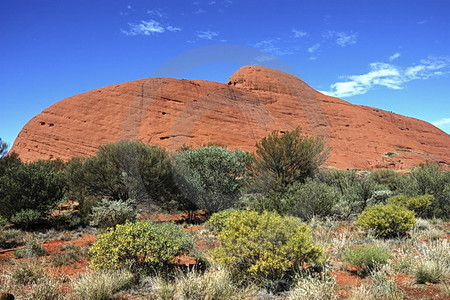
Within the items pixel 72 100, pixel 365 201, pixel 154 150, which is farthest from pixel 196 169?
pixel 72 100

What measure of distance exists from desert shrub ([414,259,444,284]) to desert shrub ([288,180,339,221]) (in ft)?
23.9

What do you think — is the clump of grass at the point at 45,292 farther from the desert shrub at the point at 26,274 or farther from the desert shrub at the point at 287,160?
the desert shrub at the point at 287,160

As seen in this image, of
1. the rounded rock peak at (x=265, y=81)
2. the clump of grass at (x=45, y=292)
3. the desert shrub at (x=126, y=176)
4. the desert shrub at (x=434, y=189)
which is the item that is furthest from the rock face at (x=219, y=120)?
the clump of grass at (x=45, y=292)

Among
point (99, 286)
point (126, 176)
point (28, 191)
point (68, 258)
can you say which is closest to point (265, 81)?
point (126, 176)

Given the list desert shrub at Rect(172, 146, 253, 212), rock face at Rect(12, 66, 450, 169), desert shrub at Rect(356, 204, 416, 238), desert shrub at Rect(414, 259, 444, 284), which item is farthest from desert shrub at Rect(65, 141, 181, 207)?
rock face at Rect(12, 66, 450, 169)

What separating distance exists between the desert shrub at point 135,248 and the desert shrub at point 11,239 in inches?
230

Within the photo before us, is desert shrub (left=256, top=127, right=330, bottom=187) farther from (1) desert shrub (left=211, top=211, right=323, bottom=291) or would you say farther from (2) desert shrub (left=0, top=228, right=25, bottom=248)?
(2) desert shrub (left=0, top=228, right=25, bottom=248)

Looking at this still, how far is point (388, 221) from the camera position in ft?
29.5

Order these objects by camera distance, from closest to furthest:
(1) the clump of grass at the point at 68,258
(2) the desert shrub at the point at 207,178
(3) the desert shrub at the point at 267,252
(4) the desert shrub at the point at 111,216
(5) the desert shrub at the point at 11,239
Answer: (3) the desert shrub at the point at 267,252 < (1) the clump of grass at the point at 68,258 < (5) the desert shrub at the point at 11,239 < (4) the desert shrub at the point at 111,216 < (2) the desert shrub at the point at 207,178

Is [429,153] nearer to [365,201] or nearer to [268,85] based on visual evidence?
[268,85]

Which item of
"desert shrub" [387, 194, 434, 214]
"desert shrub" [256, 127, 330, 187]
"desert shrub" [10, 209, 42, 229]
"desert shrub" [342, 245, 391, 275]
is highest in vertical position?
"desert shrub" [256, 127, 330, 187]

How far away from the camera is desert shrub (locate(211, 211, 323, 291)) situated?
508cm

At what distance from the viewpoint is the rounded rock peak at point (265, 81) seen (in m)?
61.2

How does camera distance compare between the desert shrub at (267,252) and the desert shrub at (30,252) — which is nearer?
the desert shrub at (267,252)
